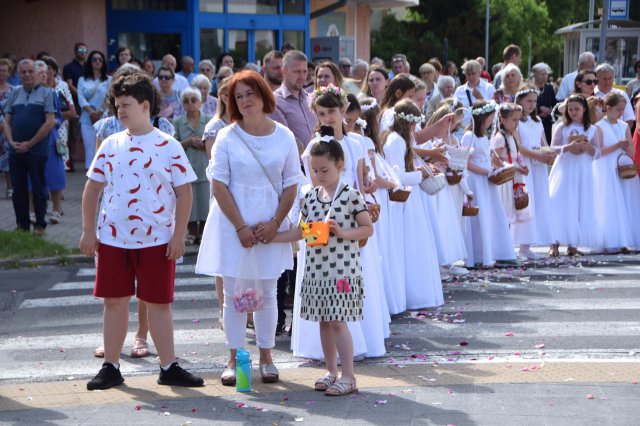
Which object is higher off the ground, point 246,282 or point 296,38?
point 296,38

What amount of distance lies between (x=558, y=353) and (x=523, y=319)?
127 cm

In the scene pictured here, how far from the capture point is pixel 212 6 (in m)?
25.3

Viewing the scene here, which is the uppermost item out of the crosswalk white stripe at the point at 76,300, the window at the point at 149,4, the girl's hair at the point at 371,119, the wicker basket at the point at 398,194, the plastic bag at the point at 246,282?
the window at the point at 149,4

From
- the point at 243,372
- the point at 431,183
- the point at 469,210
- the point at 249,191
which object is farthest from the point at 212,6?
the point at 243,372

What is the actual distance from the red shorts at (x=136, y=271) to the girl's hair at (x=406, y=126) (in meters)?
3.13

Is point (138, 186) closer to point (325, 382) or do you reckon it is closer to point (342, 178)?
point (342, 178)

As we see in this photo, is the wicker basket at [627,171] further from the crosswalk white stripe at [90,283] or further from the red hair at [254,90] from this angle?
the red hair at [254,90]

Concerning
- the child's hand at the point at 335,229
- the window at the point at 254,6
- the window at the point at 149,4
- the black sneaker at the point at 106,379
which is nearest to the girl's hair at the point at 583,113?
the child's hand at the point at 335,229

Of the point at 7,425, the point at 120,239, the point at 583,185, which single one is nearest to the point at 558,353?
the point at 120,239

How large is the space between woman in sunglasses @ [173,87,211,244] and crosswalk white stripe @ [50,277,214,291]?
137 cm

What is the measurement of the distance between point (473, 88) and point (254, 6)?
10.7 meters

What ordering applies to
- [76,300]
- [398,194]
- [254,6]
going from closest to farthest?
[398,194] < [76,300] < [254,6]

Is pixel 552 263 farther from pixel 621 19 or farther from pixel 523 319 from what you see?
pixel 621 19

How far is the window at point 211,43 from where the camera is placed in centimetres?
2503
